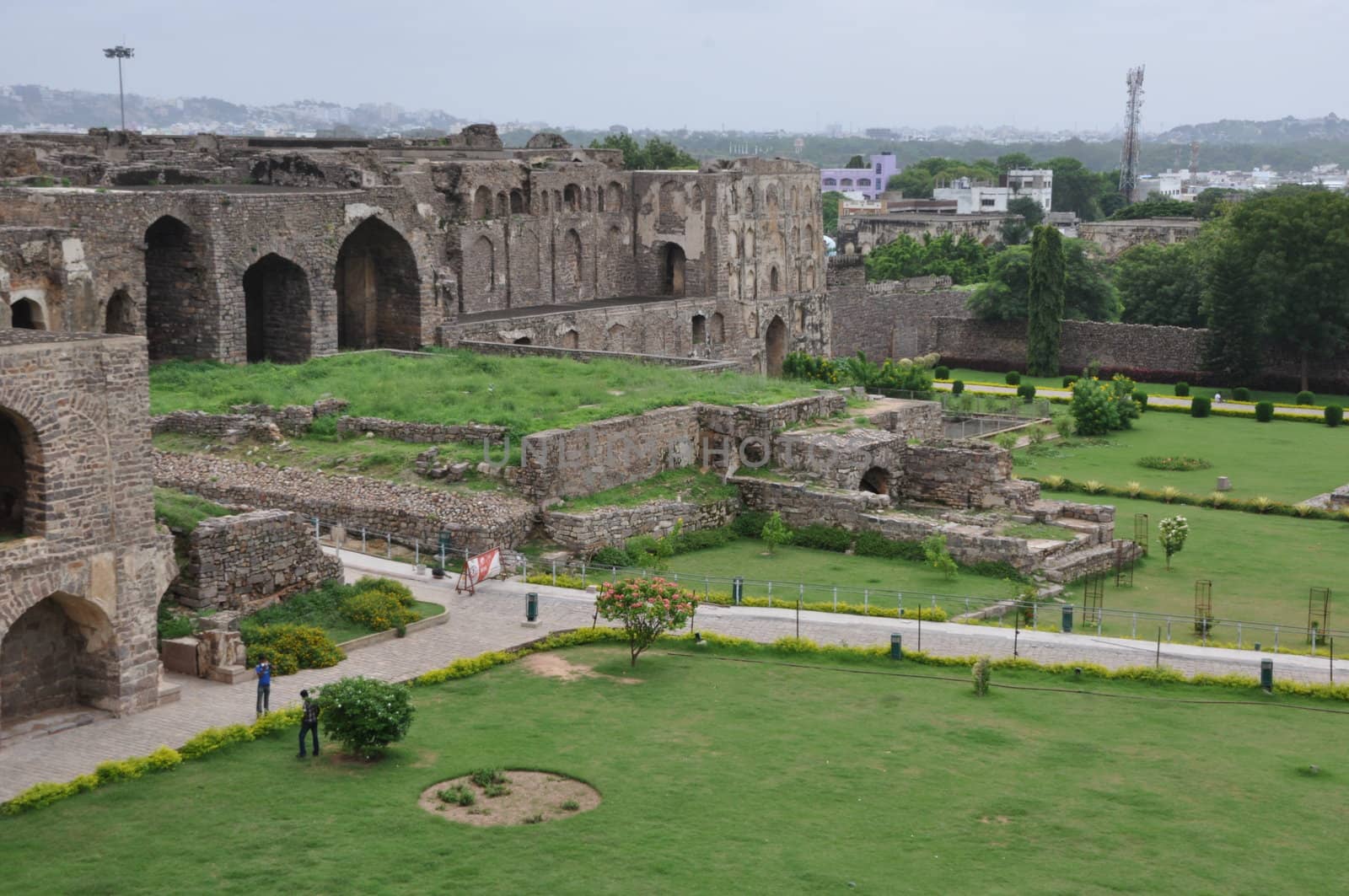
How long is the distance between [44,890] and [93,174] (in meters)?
33.5

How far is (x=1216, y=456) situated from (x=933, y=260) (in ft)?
150

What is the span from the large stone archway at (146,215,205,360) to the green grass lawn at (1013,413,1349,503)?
20.0 meters

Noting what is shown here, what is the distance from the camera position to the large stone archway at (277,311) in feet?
140

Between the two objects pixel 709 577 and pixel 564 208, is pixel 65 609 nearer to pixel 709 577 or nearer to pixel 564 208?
pixel 709 577

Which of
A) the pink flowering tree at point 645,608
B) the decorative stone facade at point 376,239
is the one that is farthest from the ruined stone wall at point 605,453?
the decorative stone facade at point 376,239

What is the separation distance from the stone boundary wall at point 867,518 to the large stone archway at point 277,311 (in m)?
13.7

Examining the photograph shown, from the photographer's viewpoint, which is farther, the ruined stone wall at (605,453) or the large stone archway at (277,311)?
the large stone archway at (277,311)

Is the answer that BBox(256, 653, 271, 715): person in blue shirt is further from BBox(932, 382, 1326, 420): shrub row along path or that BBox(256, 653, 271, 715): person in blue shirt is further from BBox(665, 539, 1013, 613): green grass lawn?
BBox(932, 382, 1326, 420): shrub row along path

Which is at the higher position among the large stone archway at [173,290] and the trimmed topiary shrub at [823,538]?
the large stone archway at [173,290]

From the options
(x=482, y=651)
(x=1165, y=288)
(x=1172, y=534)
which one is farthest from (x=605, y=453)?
(x=1165, y=288)

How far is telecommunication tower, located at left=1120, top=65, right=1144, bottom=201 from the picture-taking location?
165 metres

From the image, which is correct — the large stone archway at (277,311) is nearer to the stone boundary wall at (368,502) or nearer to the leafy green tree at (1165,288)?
the stone boundary wall at (368,502)

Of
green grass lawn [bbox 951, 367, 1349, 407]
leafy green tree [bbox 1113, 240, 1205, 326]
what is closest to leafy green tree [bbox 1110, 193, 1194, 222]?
leafy green tree [bbox 1113, 240, 1205, 326]

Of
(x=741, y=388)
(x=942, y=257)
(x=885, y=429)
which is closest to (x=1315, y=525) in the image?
(x=885, y=429)
